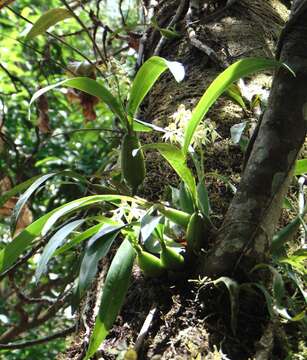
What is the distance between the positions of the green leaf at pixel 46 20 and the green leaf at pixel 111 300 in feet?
3.46

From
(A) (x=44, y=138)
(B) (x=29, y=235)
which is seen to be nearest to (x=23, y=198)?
(B) (x=29, y=235)

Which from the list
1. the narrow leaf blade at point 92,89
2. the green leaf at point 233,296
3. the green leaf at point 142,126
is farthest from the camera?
the green leaf at point 142,126

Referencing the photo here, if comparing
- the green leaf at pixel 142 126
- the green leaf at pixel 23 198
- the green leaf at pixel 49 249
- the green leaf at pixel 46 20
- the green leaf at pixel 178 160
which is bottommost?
the green leaf at pixel 49 249

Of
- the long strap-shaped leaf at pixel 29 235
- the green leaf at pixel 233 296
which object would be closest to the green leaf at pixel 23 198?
the long strap-shaped leaf at pixel 29 235

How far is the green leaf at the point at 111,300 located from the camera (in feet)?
2.70

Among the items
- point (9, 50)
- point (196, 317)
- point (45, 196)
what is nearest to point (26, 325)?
point (45, 196)

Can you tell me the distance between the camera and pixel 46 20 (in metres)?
1.71

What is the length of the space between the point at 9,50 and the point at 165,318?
8.60 feet

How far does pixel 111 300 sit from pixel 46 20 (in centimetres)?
114

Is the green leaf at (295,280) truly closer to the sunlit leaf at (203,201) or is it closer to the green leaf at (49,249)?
the sunlit leaf at (203,201)

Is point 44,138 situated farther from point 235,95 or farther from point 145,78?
A: point 145,78

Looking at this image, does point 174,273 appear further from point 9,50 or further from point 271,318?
point 9,50

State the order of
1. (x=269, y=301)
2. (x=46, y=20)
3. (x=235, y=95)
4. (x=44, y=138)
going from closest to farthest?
(x=269, y=301) < (x=235, y=95) < (x=46, y=20) < (x=44, y=138)

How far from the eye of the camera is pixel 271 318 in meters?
0.83
